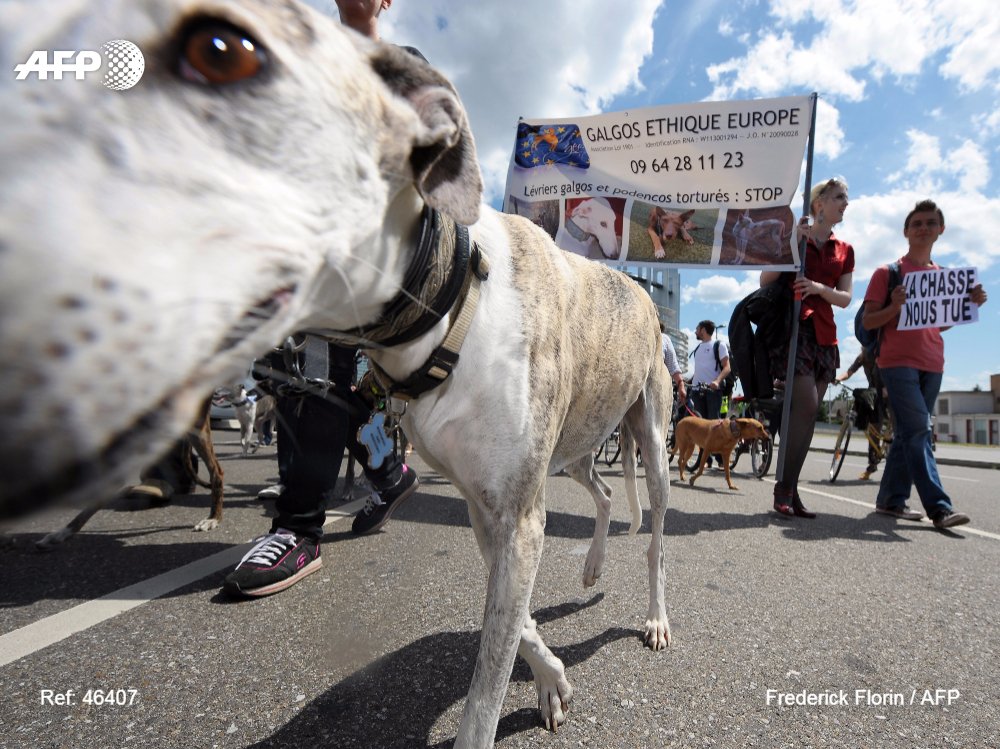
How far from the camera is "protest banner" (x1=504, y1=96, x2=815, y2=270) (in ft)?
15.7

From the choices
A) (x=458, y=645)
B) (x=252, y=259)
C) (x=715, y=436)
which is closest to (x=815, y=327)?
(x=715, y=436)

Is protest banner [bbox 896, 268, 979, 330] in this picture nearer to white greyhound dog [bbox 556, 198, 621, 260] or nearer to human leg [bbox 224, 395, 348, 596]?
white greyhound dog [bbox 556, 198, 621, 260]

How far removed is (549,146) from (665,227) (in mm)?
1463

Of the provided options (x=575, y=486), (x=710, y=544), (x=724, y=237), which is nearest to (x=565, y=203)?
(x=724, y=237)

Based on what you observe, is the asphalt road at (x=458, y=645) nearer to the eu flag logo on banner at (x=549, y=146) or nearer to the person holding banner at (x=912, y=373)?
the person holding banner at (x=912, y=373)

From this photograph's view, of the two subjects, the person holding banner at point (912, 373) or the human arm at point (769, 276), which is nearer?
the person holding banner at point (912, 373)

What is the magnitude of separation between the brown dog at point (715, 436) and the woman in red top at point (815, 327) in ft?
6.54

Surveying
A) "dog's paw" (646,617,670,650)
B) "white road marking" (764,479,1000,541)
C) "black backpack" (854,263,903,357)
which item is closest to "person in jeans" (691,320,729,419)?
"white road marking" (764,479,1000,541)

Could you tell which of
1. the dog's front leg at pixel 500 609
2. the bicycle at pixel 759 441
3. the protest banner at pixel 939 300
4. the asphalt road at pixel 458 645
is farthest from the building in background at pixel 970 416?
the dog's front leg at pixel 500 609

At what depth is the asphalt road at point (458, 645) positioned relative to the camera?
4.54ft

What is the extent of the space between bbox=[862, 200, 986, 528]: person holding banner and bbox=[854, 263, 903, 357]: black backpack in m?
0.03

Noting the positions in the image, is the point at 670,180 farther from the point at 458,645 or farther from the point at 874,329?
the point at 458,645

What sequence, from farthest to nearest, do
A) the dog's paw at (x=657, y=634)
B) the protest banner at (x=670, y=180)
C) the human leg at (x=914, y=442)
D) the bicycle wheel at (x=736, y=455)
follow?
1. the bicycle wheel at (x=736, y=455)
2. the protest banner at (x=670, y=180)
3. the human leg at (x=914, y=442)
4. the dog's paw at (x=657, y=634)

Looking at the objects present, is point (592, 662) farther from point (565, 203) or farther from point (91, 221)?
point (565, 203)
